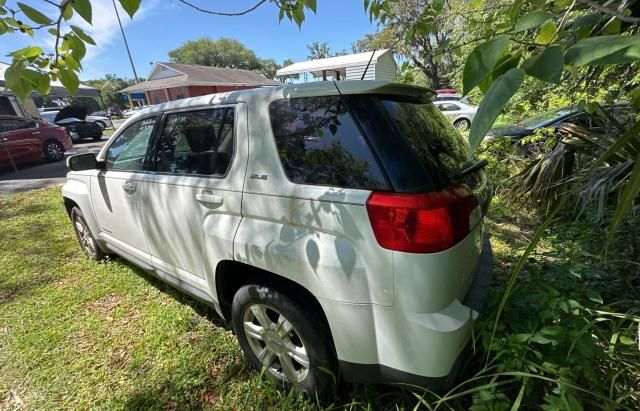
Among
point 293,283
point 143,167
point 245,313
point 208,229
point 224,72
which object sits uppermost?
point 224,72

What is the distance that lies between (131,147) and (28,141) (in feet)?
35.1

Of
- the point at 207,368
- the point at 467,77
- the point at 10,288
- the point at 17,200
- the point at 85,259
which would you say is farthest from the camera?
the point at 17,200

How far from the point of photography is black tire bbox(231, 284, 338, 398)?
1.63m

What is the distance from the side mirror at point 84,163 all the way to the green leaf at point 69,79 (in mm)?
1905

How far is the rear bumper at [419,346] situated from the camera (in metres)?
1.33

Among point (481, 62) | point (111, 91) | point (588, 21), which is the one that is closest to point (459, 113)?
point (588, 21)

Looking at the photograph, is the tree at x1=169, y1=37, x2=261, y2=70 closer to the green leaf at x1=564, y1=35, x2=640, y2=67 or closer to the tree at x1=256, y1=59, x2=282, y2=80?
the tree at x1=256, y1=59, x2=282, y2=80

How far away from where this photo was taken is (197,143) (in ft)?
7.02

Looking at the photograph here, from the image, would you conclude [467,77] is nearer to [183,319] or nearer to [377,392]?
[377,392]

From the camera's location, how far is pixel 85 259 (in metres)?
3.81

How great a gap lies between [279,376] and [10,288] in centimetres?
341

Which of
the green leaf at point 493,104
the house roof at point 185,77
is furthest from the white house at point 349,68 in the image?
the green leaf at point 493,104

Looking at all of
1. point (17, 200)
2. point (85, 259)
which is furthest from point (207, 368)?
point (17, 200)

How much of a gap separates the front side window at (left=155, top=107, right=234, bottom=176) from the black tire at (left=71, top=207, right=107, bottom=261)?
75.3 inches
